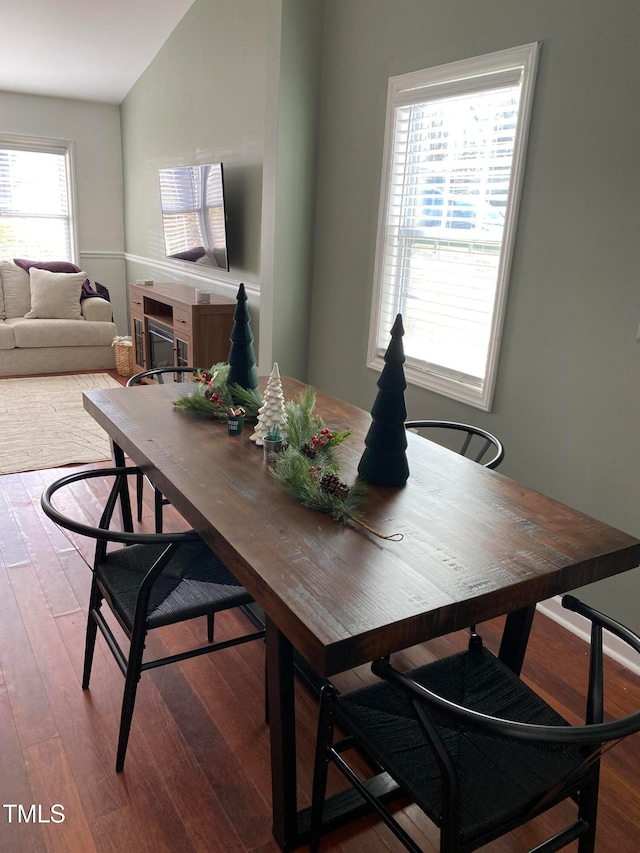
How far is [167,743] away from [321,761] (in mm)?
633

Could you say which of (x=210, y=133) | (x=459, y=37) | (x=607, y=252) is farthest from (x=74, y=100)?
(x=607, y=252)

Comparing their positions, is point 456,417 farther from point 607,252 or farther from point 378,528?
point 378,528

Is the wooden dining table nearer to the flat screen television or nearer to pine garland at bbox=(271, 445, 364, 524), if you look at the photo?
pine garland at bbox=(271, 445, 364, 524)

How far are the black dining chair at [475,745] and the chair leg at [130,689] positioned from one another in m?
0.53

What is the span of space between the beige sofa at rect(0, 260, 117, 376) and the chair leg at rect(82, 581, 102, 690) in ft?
14.1

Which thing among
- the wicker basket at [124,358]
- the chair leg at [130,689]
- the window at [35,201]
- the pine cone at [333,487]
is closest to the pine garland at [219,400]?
the pine cone at [333,487]

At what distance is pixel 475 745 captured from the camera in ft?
4.06

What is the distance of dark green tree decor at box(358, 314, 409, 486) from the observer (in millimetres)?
1566

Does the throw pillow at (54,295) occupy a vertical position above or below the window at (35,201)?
below

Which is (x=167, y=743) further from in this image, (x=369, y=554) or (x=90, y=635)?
(x=369, y=554)

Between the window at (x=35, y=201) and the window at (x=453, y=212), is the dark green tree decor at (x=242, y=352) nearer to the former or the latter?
the window at (x=453, y=212)

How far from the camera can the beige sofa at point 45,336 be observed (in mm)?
5590

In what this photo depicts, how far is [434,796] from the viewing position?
1.11 m

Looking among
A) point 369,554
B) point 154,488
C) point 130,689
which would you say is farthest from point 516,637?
point 154,488
